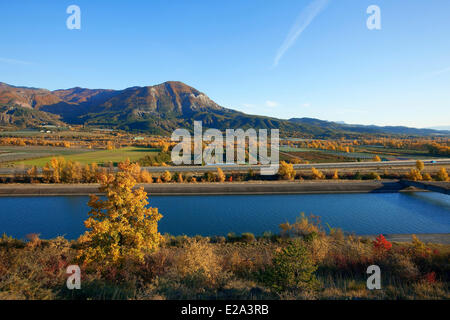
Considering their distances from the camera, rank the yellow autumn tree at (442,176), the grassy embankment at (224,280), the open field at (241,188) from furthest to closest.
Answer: the yellow autumn tree at (442,176)
the open field at (241,188)
the grassy embankment at (224,280)

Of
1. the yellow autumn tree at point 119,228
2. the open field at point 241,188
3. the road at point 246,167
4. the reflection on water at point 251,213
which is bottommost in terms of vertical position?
the reflection on water at point 251,213

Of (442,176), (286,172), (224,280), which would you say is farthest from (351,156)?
(224,280)

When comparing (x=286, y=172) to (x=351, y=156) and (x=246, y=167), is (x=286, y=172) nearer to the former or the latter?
(x=246, y=167)

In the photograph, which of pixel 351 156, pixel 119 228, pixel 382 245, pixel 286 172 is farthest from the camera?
pixel 351 156

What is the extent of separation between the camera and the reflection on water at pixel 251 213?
19.8 m

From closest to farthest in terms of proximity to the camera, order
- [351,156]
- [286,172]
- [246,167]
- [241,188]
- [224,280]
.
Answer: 1. [224,280]
2. [241,188]
3. [286,172]
4. [246,167]
5. [351,156]

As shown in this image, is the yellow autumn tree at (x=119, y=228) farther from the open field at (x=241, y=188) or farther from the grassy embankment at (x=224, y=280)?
the open field at (x=241, y=188)

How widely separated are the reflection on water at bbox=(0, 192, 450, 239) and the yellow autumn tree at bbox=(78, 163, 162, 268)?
11.9m

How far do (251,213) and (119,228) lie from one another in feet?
61.1

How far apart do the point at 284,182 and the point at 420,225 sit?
56.1 feet

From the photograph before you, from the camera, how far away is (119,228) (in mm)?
7047

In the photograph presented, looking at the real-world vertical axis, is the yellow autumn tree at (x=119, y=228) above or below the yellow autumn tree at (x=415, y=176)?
above

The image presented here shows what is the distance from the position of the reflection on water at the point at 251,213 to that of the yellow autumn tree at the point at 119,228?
1188 centimetres

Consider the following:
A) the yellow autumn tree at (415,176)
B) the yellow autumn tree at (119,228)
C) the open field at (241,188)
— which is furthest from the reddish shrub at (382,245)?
the yellow autumn tree at (415,176)
